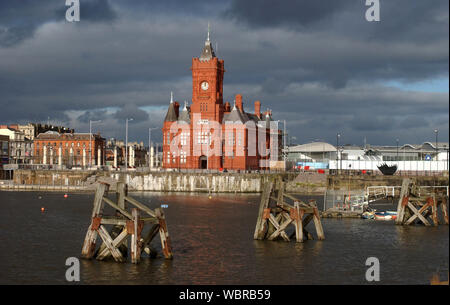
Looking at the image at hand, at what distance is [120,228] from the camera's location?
120 ft

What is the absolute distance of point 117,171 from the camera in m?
128

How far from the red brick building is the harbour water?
7490 centimetres

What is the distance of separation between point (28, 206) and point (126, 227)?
180 ft

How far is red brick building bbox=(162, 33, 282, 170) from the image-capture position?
140m

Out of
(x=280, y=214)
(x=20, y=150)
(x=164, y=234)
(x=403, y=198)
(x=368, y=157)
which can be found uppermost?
(x=20, y=150)

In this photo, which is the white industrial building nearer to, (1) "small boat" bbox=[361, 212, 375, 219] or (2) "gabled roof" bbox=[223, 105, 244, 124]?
(2) "gabled roof" bbox=[223, 105, 244, 124]

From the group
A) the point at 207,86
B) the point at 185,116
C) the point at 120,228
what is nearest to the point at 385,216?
the point at 120,228

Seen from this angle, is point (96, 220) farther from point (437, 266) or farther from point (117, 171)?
point (117, 171)

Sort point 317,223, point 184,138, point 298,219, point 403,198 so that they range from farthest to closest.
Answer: point 184,138
point 403,198
point 317,223
point 298,219

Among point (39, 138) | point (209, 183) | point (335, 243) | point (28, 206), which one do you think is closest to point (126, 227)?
point (335, 243)

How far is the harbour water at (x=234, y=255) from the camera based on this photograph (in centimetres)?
3366

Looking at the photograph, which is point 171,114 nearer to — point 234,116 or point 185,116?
point 185,116

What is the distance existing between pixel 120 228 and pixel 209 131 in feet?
341
